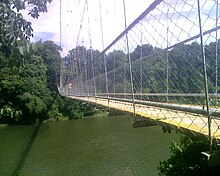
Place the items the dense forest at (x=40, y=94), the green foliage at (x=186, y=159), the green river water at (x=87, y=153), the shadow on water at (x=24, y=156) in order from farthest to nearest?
the dense forest at (x=40, y=94) → the shadow on water at (x=24, y=156) → the green river water at (x=87, y=153) → the green foliage at (x=186, y=159)

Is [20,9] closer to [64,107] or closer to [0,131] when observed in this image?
[0,131]

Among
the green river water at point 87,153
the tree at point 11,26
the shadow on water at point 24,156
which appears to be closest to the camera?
the tree at point 11,26

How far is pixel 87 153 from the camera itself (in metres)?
7.89

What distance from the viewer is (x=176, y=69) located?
1919mm

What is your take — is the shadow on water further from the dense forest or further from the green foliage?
the green foliage

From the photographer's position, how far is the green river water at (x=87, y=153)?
6.38m

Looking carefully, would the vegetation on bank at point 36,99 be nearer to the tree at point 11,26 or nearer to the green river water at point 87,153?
the green river water at point 87,153

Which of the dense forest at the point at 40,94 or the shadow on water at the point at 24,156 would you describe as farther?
the dense forest at the point at 40,94

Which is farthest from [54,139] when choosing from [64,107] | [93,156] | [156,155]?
[64,107]

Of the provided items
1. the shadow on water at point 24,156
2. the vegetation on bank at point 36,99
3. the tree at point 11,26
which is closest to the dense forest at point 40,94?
the vegetation on bank at point 36,99

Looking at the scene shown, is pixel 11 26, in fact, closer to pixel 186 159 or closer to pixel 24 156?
pixel 186 159

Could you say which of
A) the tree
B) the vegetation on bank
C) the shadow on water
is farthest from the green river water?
the tree

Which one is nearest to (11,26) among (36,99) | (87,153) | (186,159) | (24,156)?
(186,159)

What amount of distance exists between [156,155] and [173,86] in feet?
17.3
